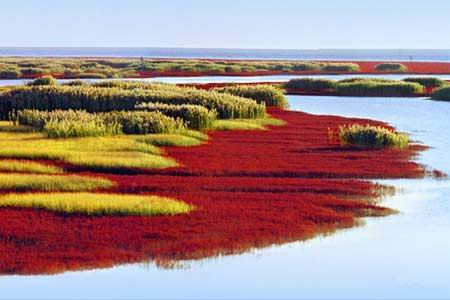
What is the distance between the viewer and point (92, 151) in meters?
28.9

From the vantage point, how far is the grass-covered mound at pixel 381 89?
71.0m

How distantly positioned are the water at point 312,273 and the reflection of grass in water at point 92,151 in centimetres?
954

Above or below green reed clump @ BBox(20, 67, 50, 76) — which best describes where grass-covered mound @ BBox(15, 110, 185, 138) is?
above

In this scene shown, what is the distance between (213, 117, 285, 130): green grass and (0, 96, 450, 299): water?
21035 millimetres

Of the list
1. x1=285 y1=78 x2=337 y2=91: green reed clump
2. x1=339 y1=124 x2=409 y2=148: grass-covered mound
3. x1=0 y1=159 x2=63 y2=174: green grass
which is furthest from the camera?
x1=285 y1=78 x2=337 y2=91: green reed clump

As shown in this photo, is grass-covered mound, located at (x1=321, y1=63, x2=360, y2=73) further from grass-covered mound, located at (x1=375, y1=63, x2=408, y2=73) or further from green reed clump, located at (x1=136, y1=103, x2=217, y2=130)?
green reed clump, located at (x1=136, y1=103, x2=217, y2=130)

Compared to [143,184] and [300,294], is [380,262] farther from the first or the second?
[143,184]

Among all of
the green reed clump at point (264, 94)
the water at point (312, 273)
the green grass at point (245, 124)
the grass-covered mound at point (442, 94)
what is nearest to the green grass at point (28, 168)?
the water at point (312, 273)

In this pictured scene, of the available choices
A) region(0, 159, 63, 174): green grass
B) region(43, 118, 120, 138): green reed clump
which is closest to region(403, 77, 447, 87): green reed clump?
region(43, 118, 120, 138): green reed clump

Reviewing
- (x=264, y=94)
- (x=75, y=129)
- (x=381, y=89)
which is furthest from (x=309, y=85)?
(x=75, y=129)

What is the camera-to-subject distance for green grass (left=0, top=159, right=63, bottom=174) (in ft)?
81.9

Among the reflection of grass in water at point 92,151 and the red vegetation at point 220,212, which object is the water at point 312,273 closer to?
the red vegetation at point 220,212

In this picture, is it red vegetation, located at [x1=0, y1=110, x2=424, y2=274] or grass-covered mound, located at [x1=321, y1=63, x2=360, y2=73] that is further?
grass-covered mound, located at [x1=321, y1=63, x2=360, y2=73]

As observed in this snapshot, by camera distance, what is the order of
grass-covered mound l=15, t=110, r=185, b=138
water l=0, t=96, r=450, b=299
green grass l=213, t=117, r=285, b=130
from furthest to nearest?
green grass l=213, t=117, r=285, b=130 < grass-covered mound l=15, t=110, r=185, b=138 < water l=0, t=96, r=450, b=299
